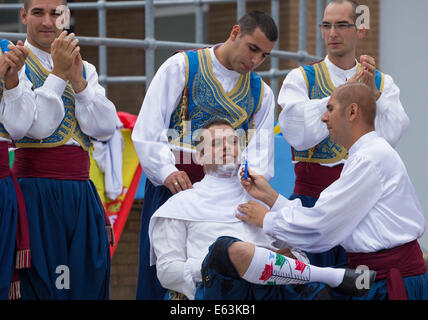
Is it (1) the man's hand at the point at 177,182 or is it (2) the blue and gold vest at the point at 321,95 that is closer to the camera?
(1) the man's hand at the point at 177,182

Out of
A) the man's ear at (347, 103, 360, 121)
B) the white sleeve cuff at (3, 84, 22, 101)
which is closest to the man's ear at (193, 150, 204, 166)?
the man's ear at (347, 103, 360, 121)

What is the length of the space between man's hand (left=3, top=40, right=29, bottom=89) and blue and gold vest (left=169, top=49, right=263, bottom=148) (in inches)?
34.2

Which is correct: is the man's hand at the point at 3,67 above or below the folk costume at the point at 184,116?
above

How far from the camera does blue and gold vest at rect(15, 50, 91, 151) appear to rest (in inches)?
149

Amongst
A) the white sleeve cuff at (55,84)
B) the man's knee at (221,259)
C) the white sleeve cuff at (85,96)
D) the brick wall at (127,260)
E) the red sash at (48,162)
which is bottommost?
the brick wall at (127,260)

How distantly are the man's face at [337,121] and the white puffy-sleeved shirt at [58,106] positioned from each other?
1140 mm

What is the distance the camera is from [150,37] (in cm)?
562

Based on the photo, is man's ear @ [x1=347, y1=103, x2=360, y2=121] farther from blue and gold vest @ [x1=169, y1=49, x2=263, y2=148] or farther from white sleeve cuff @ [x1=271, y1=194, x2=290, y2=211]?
Result: blue and gold vest @ [x1=169, y1=49, x2=263, y2=148]

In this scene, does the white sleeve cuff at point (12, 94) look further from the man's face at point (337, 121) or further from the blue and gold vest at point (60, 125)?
the man's face at point (337, 121)

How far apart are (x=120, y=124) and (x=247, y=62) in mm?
1686

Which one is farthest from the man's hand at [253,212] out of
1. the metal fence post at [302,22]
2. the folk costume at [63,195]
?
the metal fence post at [302,22]

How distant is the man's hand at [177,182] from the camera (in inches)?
146

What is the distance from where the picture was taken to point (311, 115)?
4.08m
